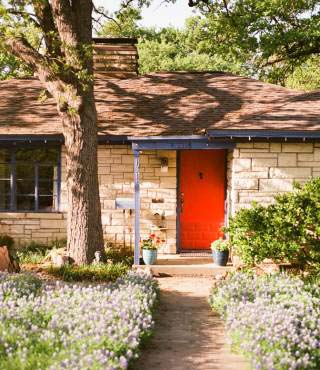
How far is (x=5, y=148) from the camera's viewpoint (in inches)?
523

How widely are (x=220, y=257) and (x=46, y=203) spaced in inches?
180

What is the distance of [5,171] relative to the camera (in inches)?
525

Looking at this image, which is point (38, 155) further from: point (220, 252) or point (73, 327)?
point (73, 327)

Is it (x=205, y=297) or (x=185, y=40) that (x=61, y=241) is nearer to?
(x=205, y=297)

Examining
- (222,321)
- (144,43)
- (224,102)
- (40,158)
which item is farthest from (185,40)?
(222,321)

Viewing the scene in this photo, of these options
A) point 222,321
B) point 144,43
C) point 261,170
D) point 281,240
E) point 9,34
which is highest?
point 144,43

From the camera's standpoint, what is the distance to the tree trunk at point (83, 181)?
36.1 ft

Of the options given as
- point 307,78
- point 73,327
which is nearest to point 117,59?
point 73,327

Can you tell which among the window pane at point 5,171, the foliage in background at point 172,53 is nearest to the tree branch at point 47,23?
the window pane at point 5,171

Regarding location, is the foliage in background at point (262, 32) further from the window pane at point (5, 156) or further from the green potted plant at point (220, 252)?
A: the green potted plant at point (220, 252)

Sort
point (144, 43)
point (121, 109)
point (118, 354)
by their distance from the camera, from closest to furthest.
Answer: point (118, 354) < point (121, 109) < point (144, 43)

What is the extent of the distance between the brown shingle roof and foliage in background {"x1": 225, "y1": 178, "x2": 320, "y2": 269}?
166 cm

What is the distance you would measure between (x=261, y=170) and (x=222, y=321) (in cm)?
429

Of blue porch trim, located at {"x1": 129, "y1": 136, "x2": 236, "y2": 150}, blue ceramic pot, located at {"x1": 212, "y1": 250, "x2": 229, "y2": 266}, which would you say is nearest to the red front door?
blue porch trim, located at {"x1": 129, "y1": 136, "x2": 236, "y2": 150}
